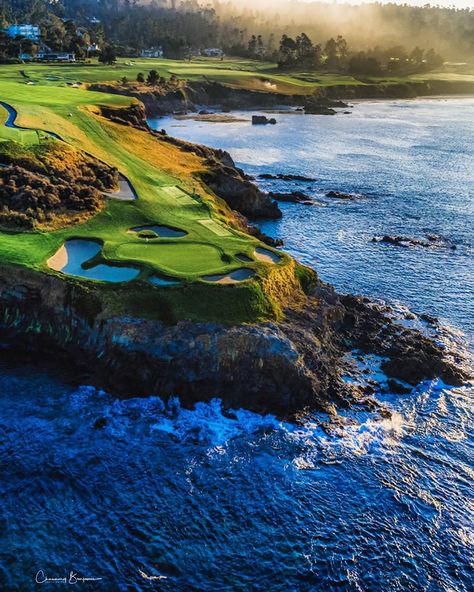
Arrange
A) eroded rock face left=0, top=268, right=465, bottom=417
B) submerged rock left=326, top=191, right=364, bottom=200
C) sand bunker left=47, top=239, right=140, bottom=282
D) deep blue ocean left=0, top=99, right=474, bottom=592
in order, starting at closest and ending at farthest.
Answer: deep blue ocean left=0, top=99, right=474, bottom=592
eroded rock face left=0, top=268, right=465, bottom=417
sand bunker left=47, top=239, right=140, bottom=282
submerged rock left=326, top=191, right=364, bottom=200

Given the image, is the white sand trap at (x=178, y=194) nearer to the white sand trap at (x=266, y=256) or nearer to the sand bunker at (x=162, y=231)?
the sand bunker at (x=162, y=231)

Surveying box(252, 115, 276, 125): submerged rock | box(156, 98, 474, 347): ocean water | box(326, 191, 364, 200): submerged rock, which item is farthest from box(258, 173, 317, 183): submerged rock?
box(252, 115, 276, 125): submerged rock

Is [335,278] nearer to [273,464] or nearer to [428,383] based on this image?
[428,383]

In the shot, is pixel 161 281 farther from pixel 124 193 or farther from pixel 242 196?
pixel 242 196

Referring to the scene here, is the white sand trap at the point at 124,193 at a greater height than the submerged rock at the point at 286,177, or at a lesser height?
greater

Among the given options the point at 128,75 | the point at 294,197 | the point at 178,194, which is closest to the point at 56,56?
the point at 128,75

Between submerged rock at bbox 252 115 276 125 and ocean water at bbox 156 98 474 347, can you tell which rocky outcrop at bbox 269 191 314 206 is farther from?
submerged rock at bbox 252 115 276 125

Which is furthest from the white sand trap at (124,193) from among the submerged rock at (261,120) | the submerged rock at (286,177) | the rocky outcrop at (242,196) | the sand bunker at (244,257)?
the submerged rock at (261,120)
